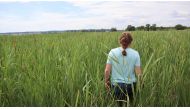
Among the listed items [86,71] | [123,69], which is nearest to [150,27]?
[123,69]

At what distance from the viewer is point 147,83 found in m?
2.19

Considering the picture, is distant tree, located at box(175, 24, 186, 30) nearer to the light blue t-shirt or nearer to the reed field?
the reed field

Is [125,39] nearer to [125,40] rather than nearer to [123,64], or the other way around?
[125,40]

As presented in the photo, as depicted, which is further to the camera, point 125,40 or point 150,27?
point 150,27

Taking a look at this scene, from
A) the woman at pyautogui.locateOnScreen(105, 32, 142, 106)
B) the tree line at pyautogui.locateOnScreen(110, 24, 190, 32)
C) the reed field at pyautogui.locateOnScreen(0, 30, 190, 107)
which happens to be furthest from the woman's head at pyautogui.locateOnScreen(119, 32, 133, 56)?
the tree line at pyautogui.locateOnScreen(110, 24, 190, 32)

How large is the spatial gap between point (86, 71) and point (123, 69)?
0.70 feet

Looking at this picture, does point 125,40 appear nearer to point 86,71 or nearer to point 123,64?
point 123,64

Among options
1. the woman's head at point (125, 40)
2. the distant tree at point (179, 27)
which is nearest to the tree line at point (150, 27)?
the distant tree at point (179, 27)

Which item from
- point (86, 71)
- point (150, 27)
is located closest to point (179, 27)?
point (150, 27)

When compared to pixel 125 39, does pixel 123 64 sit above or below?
below

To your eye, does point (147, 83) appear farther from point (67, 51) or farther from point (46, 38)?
point (46, 38)

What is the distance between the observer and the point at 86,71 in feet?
7.22

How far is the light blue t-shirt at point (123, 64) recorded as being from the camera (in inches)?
85.1

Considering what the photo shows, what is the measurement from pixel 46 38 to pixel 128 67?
3.51 feet
